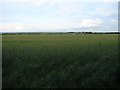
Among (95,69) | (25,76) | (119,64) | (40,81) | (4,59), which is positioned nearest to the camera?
(40,81)

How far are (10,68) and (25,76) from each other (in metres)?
1.26

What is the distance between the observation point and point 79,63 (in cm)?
938

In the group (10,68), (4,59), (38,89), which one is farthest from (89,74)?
(4,59)

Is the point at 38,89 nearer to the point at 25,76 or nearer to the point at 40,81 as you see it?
the point at 40,81

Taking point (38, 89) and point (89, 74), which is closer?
point (38, 89)

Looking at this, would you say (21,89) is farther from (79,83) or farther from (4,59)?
(4,59)

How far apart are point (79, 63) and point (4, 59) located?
3959 mm

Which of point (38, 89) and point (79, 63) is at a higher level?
point (79, 63)

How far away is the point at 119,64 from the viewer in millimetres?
8953

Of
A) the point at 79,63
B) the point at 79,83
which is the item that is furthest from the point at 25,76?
the point at 79,63

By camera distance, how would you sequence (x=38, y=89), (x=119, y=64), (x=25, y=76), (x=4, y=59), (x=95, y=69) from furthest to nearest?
(x=4, y=59) → (x=119, y=64) → (x=95, y=69) → (x=25, y=76) → (x=38, y=89)

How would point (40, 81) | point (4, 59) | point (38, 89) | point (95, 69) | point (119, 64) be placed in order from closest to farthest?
point (38, 89) → point (40, 81) → point (95, 69) → point (119, 64) → point (4, 59)

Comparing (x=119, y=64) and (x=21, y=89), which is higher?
(x=119, y=64)

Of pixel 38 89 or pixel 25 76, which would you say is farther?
pixel 25 76
